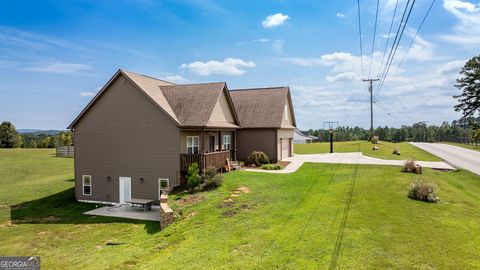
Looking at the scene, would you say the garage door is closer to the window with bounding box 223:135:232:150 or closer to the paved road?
the window with bounding box 223:135:232:150

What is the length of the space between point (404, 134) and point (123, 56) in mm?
94377

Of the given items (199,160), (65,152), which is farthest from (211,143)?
(65,152)

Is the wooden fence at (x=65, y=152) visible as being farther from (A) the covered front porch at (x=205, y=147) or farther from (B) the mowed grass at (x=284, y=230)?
(A) the covered front porch at (x=205, y=147)

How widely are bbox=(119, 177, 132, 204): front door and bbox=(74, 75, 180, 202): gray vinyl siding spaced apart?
1.04ft

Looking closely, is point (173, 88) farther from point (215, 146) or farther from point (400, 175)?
point (400, 175)

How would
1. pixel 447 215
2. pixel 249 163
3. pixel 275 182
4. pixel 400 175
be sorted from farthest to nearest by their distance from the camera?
pixel 249 163
pixel 400 175
pixel 275 182
pixel 447 215

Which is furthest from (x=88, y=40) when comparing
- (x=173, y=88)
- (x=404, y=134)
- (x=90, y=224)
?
(x=404, y=134)

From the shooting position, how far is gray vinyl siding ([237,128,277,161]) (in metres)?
28.0

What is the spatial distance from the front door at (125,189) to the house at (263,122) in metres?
11.6

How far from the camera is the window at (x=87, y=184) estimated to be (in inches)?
856

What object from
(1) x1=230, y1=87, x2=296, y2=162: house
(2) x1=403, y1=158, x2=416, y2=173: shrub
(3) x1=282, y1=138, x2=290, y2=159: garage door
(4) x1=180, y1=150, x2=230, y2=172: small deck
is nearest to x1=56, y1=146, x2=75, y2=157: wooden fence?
(1) x1=230, y1=87, x2=296, y2=162: house

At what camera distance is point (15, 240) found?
552 inches

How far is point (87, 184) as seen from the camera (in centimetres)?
2183

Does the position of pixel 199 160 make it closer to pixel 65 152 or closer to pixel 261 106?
pixel 261 106
